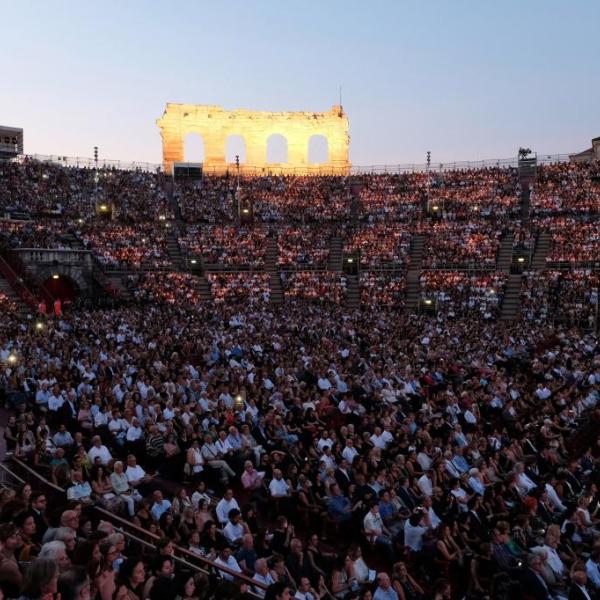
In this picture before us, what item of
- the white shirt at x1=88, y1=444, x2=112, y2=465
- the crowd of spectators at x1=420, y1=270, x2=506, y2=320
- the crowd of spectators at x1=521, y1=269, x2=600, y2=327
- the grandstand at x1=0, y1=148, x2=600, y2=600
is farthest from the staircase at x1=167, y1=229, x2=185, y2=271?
the white shirt at x1=88, y1=444, x2=112, y2=465

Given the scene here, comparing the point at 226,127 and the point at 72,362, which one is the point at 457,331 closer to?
the point at 72,362

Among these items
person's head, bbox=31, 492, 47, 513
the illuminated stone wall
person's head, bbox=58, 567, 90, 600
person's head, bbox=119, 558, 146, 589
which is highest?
the illuminated stone wall

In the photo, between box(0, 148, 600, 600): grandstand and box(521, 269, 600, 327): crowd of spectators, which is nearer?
box(0, 148, 600, 600): grandstand

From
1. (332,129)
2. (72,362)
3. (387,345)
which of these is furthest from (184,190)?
(72,362)

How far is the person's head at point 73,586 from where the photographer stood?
183 inches

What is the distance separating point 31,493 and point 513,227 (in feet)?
140

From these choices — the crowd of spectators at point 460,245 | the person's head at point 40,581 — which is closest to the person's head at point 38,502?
the person's head at point 40,581

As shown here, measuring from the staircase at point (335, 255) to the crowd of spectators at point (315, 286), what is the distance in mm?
654

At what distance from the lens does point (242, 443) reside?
12766 millimetres

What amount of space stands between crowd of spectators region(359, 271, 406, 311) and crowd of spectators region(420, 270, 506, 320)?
1458 millimetres

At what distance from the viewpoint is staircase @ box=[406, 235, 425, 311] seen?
136 ft

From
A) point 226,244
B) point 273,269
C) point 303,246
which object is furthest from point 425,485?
point 226,244

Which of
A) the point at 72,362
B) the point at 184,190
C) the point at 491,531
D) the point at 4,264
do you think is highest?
the point at 184,190

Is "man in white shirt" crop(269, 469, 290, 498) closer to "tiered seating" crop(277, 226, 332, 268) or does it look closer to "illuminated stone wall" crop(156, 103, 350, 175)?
"tiered seating" crop(277, 226, 332, 268)
